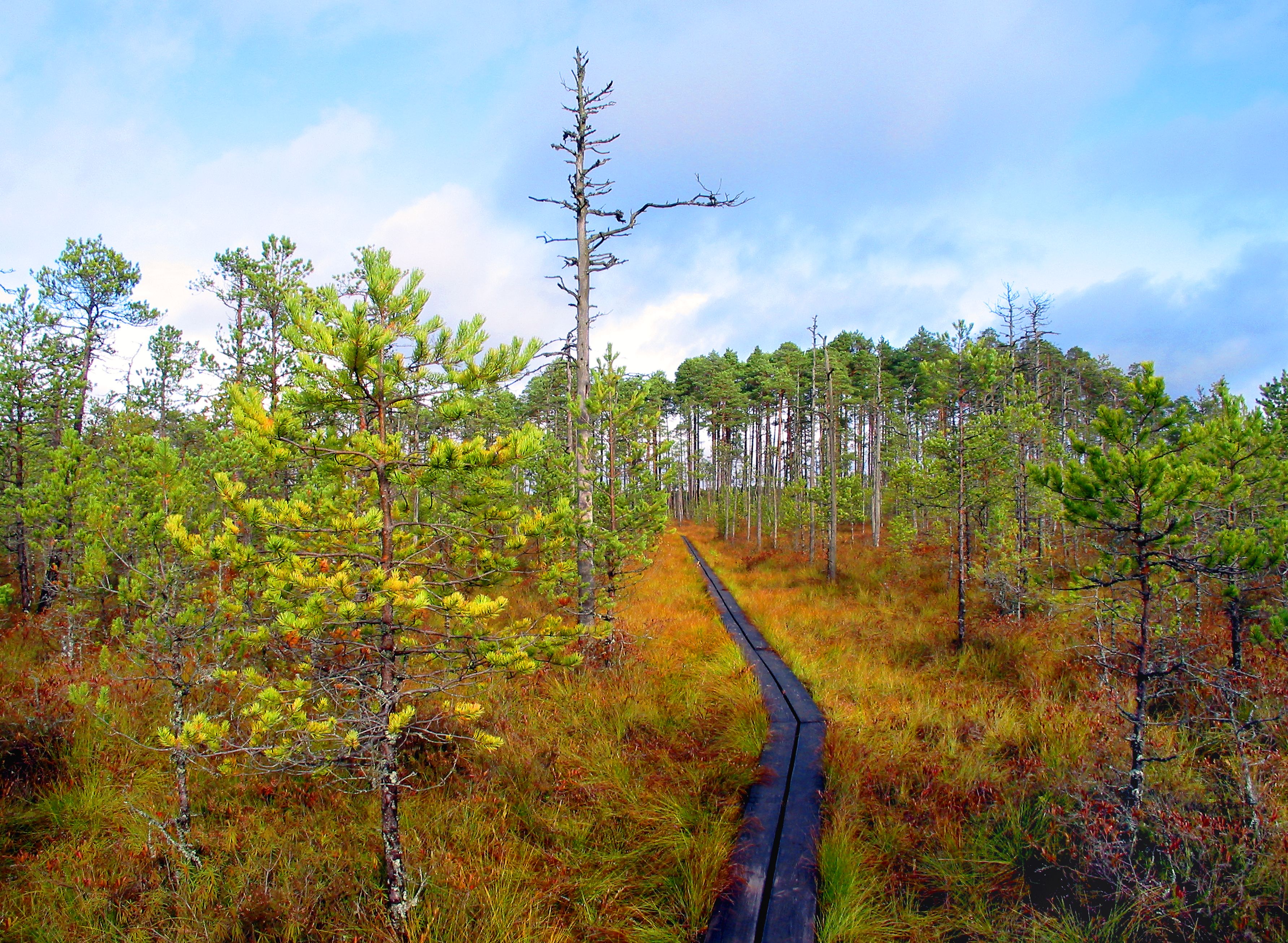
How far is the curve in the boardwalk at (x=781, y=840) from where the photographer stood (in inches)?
151

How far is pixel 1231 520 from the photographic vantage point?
8.91 m

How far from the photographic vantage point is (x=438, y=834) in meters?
4.93

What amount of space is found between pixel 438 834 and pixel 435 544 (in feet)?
9.21

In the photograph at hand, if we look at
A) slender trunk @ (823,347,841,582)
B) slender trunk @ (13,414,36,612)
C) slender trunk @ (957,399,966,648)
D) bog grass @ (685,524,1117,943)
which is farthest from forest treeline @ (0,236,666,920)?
slender trunk @ (823,347,841,582)

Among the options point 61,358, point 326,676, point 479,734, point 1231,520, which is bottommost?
point 479,734

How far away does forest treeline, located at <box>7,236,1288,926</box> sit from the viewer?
12.7ft

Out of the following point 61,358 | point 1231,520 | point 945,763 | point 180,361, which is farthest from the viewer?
point 180,361

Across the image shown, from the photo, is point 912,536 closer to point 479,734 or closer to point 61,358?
point 479,734

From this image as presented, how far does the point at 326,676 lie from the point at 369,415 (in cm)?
208

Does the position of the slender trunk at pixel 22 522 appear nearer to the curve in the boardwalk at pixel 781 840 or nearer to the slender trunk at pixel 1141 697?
the curve in the boardwalk at pixel 781 840

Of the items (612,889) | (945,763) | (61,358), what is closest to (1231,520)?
(945,763)

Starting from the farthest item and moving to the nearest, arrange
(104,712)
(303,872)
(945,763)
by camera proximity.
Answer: (104,712)
(945,763)
(303,872)

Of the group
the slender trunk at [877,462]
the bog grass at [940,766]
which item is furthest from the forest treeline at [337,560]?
the slender trunk at [877,462]

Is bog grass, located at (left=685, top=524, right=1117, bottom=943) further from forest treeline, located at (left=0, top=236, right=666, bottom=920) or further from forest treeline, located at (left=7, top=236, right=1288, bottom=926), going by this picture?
forest treeline, located at (left=0, top=236, right=666, bottom=920)
